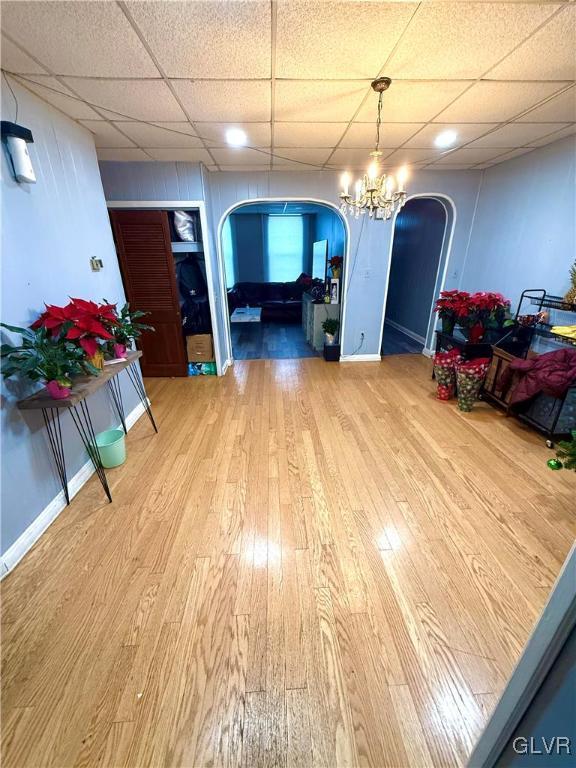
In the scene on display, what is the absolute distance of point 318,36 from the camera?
139 centimetres

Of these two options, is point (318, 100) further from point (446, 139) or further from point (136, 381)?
point (136, 381)

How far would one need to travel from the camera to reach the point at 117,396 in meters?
2.66

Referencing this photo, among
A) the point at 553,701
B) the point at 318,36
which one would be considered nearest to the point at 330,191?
the point at 318,36

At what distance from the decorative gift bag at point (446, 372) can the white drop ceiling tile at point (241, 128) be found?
270 centimetres

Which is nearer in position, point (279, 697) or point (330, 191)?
point (279, 697)

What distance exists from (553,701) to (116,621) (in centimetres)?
157

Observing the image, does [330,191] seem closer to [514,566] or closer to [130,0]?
[130,0]

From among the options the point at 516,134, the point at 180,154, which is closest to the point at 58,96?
the point at 180,154

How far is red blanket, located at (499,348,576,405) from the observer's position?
7.34 feet

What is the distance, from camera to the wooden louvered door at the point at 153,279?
342cm

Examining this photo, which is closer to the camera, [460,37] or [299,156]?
[460,37]

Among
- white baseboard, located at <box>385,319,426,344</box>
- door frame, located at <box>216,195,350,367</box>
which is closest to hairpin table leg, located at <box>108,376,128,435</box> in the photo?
door frame, located at <box>216,195,350,367</box>

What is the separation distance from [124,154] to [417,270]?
15.6 feet

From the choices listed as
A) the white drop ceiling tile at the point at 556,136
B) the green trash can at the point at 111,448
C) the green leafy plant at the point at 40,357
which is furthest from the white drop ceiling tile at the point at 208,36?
the white drop ceiling tile at the point at 556,136
